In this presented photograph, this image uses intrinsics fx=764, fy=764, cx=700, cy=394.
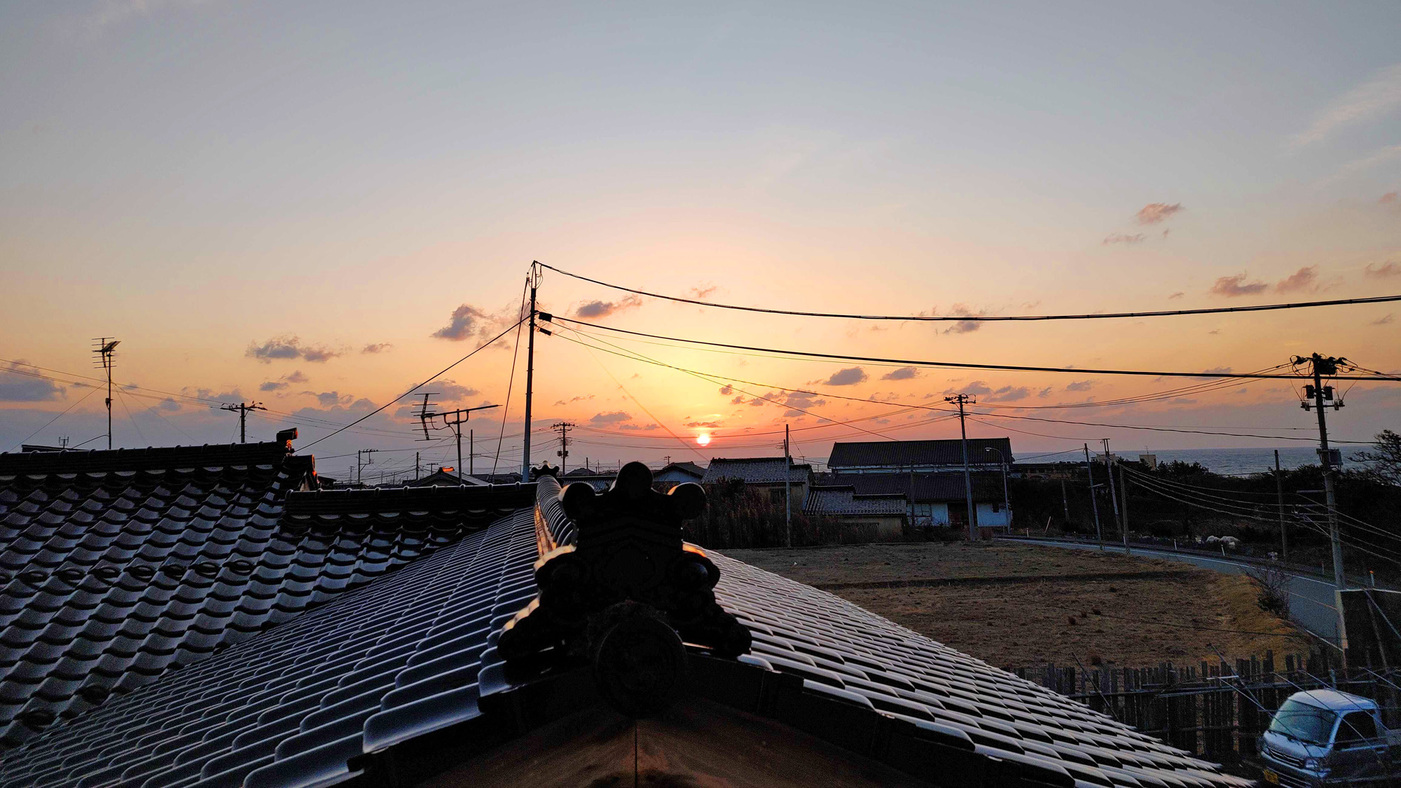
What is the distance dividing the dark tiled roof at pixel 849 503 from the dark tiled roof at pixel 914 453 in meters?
20.4

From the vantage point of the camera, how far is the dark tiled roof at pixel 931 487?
81438 millimetres

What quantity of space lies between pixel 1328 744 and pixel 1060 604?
18.8m

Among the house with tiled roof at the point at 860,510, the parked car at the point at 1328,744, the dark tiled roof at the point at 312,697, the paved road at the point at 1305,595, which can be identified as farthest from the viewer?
the house with tiled roof at the point at 860,510

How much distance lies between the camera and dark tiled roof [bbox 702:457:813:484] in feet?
263

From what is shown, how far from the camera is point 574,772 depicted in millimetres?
1902

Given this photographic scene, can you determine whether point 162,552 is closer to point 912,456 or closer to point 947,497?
point 947,497

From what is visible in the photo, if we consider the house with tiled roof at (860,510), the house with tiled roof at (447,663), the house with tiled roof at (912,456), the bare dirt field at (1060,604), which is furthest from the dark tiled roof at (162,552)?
the house with tiled roof at (912,456)

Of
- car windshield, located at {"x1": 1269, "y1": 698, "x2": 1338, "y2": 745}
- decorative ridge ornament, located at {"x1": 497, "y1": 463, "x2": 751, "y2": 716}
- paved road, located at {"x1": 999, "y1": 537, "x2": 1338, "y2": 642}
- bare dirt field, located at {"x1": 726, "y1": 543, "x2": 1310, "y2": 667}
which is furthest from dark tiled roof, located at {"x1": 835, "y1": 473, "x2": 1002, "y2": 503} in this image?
decorative ridge ornament, located at {"x1": 497, "y1": 463, "x2": 751, "y2": 716}

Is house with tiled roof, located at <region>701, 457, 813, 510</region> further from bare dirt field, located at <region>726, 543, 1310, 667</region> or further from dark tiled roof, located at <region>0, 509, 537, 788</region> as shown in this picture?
dark tiled roof, located at <region>0, 509, 537, 788</region>

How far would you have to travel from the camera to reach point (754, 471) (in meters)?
83.9

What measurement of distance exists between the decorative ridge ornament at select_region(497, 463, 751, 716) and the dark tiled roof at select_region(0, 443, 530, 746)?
257 inches

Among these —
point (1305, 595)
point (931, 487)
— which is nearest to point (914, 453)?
point (931, 487)

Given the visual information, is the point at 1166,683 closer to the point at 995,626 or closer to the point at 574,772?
the point at 995,626

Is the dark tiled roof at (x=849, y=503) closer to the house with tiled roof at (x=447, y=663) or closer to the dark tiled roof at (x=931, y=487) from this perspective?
the dark tiled roof at (x=931, y=487)
